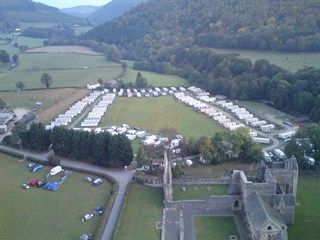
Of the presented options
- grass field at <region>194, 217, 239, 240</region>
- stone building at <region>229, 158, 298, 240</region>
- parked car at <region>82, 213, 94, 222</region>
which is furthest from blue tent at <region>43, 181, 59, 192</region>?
stone building at <region>229, 158, 298, 240</region>

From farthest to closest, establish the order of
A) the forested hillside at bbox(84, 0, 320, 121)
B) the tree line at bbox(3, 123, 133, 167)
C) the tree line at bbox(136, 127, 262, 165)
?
the forested hillside at bbox(84, 0, 320, 121) < the tree line at bbox(136, 127, 262, 165) < the tree line at bbox(3, 123, 133, 167)

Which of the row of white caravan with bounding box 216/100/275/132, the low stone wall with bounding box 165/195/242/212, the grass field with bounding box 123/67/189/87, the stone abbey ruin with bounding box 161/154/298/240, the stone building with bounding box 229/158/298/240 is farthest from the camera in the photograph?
the grass field with bounding box 123/67/189/87

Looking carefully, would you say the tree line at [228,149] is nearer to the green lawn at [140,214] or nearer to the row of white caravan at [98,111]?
the green lawn at [140,214]

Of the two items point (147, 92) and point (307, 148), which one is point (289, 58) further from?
point (307, 148)

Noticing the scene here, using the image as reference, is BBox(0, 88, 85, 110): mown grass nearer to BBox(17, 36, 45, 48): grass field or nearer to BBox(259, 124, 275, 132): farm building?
BBox(259, 124, 275, 132): farm building

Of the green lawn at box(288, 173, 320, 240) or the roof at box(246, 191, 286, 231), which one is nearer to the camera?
the roof at box(246, 191, 286, 231)

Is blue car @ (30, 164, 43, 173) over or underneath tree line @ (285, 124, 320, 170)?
underneath
